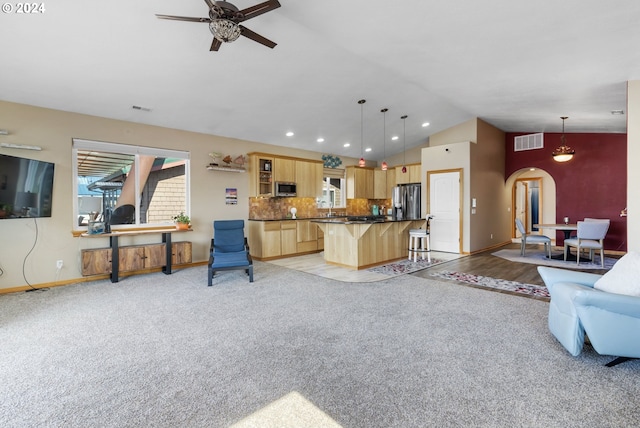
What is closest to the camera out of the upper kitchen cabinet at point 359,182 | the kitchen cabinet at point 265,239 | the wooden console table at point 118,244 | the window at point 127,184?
Answer: the wooden console table at point 118,244

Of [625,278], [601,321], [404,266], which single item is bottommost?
[404,266]

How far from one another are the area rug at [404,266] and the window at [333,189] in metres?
3.46

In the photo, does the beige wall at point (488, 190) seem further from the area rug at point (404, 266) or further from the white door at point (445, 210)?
the area rug at point (404, 266)

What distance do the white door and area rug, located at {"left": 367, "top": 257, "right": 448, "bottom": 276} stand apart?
1.25 metres

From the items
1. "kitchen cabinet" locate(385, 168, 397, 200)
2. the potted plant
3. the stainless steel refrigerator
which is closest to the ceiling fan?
the potted plant

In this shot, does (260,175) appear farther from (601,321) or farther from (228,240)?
(601,321)

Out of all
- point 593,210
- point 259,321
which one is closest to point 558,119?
point 593,210

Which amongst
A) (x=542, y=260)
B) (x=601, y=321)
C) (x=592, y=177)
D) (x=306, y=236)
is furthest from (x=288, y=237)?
(x=592, y=177)

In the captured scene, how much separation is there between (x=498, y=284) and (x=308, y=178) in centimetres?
497

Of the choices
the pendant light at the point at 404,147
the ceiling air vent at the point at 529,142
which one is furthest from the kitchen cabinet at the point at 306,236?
the ceiling air vent at the point at 529,142

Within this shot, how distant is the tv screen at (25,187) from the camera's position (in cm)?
405

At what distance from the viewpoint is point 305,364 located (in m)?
2.38

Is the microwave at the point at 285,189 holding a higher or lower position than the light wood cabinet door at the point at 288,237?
higher

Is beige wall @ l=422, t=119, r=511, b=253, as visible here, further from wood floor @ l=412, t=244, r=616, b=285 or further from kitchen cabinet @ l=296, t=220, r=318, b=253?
kitchen cabinet @ l=296, t=220, r=318, b=253
